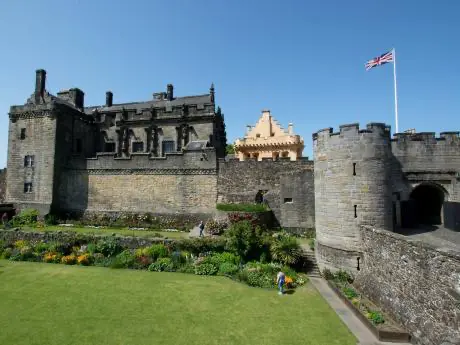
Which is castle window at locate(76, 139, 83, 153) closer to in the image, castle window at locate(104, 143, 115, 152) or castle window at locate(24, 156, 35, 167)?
castle window at locate(104, 143, 115, 152)

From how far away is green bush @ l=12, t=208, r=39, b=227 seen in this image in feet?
80.8

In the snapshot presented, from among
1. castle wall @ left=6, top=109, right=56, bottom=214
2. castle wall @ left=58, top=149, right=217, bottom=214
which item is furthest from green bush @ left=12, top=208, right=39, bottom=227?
castle wall @ left=58, top=149, right=217, bottom=214

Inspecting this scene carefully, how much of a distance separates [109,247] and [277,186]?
1393 centimetres

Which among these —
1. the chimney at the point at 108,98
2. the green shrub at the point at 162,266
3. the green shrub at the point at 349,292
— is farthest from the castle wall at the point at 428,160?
the chimney at the point at 108,98

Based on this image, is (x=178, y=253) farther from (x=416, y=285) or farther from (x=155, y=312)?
(x=416, y=285)

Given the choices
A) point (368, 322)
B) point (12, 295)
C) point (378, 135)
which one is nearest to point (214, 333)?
point (368, 322)

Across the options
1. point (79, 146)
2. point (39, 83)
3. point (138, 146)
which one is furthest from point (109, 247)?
point (39, 83)

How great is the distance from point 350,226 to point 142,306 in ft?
35.4

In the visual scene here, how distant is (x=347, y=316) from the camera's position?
10727 mm

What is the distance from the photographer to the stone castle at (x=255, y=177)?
1219 cm

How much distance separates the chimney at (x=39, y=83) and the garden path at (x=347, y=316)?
31.5 meters

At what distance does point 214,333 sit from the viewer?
9266 millimetres

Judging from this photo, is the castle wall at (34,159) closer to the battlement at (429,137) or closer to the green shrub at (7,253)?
the green shrub at (7,253)

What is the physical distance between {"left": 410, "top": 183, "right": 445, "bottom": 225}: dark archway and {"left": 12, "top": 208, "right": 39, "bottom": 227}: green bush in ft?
103
